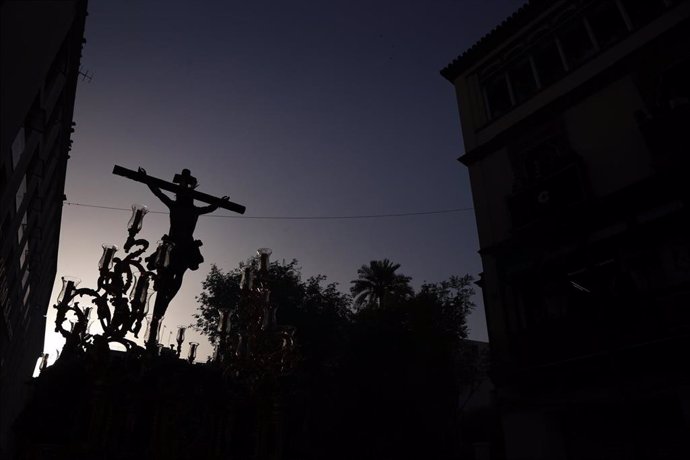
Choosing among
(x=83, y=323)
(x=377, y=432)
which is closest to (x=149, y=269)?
(x=83, y=323)

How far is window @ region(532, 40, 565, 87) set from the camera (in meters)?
13.2

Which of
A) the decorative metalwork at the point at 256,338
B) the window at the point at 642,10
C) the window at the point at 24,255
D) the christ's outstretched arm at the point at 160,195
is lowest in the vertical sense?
the decorative metalwork at the point at 256,338

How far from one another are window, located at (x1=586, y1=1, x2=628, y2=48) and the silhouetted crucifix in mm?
12107

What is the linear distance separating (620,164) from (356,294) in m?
22.5

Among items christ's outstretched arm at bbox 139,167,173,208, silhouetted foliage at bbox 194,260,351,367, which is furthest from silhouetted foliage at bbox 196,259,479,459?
christ's outstretched arm at bbox 139,167,173,208

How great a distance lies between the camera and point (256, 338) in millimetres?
→ 6020

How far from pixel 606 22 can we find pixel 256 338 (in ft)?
43.1

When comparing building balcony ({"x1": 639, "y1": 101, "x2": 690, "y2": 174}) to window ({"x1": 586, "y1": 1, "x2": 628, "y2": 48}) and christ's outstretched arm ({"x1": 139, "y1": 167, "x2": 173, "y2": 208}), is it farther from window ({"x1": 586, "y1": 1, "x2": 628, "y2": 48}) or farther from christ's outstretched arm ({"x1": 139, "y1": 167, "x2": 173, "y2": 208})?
christ's outstretched arm ({"x1": 139, "y1": 167, "x2": 173, "y2": 208})

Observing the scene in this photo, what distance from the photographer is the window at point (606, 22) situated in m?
12.0

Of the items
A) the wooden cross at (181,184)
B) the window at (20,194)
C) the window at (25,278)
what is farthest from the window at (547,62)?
the window at (25,278)

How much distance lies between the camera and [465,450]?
909 inches

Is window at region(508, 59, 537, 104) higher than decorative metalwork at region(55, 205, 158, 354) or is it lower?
higher

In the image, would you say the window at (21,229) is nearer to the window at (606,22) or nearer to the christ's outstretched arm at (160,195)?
the christ's outstretched arm at (160,195)

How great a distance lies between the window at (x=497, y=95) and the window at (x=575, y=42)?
1997mm
